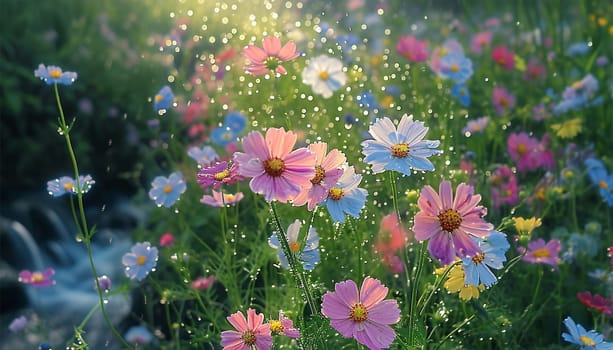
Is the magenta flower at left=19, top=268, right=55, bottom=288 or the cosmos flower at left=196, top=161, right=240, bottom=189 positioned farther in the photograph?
the magenta flower at left=19, top=268, right=55, bottom=288

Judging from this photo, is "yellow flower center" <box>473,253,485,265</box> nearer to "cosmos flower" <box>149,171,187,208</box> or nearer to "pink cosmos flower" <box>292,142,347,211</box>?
"pink cosmos flower" <box>292,142,347,211</box>

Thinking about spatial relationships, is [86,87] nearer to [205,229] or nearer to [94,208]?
[94,208]

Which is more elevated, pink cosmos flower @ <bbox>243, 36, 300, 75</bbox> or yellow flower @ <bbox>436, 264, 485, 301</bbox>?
pink cosmos flower @ <bbox>243, 36, 300, 75</bbox>

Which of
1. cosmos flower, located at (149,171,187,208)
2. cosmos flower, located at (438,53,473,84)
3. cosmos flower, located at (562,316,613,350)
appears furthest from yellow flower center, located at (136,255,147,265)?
cosmos flower, located at (438,53,473,84)

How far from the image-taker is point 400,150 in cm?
99

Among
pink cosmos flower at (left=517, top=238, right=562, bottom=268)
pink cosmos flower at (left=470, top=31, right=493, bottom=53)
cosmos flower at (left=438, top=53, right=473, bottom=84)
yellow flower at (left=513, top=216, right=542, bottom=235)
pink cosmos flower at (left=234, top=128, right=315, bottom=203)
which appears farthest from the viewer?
pink cosmos flower at (left=470, top=31, right=493, bottom=53)

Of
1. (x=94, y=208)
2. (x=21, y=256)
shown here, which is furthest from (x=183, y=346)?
(x=94, y=208)

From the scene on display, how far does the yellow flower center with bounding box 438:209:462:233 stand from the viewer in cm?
91

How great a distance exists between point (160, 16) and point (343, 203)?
3250 mm

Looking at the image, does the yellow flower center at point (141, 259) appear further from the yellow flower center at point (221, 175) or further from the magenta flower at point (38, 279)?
the yellow flower center at point (221, 175)

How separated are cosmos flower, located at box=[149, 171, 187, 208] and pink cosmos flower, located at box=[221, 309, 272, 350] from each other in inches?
19.7

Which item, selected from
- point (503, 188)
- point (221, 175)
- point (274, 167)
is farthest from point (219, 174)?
point (503, 188)

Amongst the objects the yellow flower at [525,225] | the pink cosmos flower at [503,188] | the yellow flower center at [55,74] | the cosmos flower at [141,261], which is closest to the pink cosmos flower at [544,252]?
the yellow flower at [525,225]

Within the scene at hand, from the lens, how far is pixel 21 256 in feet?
9.21
